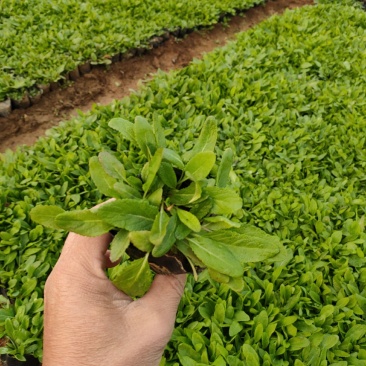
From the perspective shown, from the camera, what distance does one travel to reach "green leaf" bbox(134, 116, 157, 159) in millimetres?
1783

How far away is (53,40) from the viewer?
5.78 meters

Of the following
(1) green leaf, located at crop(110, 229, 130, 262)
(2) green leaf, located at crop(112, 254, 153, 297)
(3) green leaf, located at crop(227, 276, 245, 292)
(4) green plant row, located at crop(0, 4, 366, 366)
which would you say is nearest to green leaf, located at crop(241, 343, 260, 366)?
(4) green plant row, located at crop(0, 4, 366, 366)

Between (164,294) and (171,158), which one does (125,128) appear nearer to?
(171,158)

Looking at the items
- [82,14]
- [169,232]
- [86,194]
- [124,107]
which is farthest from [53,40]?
[169,232]

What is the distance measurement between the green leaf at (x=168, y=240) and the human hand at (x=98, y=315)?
1.15 feet

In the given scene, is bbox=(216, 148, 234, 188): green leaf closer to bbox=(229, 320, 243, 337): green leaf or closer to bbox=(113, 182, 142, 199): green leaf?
bbox=(113, 182, 142, 199): green leaf

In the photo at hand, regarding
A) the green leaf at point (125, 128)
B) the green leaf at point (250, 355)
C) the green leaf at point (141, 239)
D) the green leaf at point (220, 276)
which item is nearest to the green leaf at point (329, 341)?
the green leaf at point (250, 355)

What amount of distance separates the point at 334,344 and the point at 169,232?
1.59m

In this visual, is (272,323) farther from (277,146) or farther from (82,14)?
(82,14)

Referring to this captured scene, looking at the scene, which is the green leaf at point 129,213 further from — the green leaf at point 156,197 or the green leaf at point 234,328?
the green leaf at point 234,328

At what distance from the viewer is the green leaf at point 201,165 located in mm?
1710

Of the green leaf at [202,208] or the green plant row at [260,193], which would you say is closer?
the green leaf at [202,208]

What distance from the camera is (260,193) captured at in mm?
3469

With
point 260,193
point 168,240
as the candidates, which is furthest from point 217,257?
point 260,193
